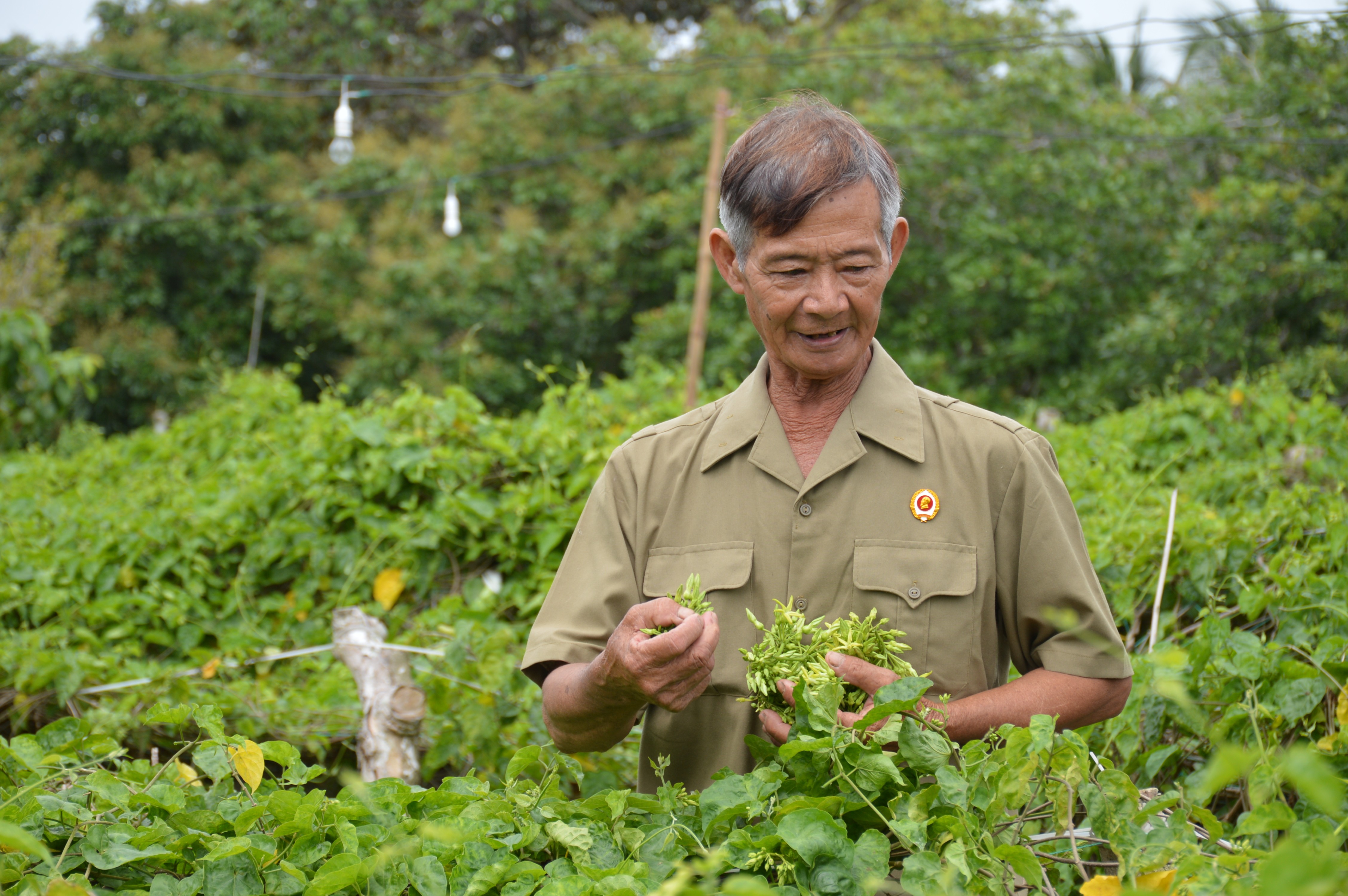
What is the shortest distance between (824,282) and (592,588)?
64 cm

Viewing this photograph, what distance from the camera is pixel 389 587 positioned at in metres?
4.45

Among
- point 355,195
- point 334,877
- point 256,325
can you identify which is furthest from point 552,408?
point 256,325

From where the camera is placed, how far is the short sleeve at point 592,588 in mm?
1827

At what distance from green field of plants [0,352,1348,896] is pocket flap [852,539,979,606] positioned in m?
0.35

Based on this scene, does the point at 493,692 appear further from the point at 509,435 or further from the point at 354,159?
the point at 354,159

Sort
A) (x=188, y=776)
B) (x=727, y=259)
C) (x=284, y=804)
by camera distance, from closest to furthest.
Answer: (x=284, y=804)
(x=727, y=259)
(x=188, y=776)

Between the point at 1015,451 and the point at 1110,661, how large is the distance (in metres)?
0.36

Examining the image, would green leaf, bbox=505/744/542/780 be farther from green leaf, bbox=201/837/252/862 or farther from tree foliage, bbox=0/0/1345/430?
tree foliage, bbox=0/0/1345/430

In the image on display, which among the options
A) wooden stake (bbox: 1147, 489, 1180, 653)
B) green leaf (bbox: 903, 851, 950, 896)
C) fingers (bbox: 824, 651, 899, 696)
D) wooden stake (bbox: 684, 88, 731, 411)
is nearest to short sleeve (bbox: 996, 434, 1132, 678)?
fingers (bbox: 824, 651, 899, 696)

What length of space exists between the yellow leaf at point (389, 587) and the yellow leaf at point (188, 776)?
2.31 meters

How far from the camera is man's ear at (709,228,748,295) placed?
193cm

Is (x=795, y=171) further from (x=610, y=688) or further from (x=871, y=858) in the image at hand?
(x=871, y=858)

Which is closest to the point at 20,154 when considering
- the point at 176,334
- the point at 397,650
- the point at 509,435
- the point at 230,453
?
the point at 176,334

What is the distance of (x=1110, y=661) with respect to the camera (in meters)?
1.71
